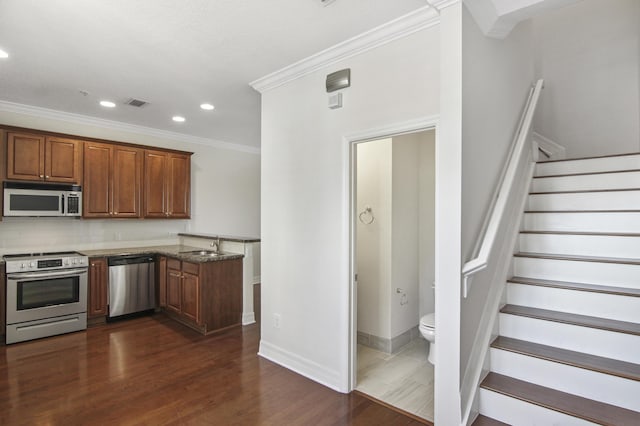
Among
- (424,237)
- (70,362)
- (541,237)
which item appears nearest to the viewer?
(541,237)

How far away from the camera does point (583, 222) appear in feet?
8.88

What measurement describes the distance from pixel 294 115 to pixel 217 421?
2.56 metres

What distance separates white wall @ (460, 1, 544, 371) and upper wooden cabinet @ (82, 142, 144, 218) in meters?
4.56

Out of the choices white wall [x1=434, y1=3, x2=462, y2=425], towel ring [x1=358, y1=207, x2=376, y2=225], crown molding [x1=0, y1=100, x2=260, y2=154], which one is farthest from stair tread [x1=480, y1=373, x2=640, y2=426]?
crown molding [x1=0, y1=100, x2=260, y2=154]

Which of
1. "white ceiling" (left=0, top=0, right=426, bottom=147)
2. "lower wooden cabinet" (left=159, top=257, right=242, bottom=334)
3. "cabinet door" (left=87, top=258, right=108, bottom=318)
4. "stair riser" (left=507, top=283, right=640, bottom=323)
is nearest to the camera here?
"stair riser" (left=507, top=283, right=640, bottom=323)

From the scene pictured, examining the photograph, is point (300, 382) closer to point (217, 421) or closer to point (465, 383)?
point (217, 421)

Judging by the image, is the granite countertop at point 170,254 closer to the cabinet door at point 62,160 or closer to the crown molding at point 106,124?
the cabinet door at point 62,160

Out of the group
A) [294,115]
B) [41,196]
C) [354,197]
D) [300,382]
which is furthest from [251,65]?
[41,196]

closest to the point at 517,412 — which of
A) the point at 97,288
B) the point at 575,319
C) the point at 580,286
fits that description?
the point at 575,319

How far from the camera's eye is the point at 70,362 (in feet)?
10.6

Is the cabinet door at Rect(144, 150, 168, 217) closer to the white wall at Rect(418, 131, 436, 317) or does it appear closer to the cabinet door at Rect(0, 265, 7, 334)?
the cabinet door at Rect(0, 265, 7, 334)

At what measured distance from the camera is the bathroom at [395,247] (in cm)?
348

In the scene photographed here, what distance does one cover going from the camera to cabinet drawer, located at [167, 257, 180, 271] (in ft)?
14.2

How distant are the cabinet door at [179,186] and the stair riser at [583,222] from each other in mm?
4702
